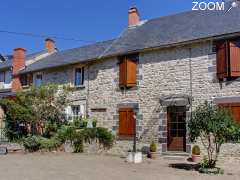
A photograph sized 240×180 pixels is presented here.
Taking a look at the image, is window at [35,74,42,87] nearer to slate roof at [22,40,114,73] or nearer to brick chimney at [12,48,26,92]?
slate roof at [22,40,114,73]

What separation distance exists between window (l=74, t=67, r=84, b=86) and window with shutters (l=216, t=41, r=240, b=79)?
8.59 meters

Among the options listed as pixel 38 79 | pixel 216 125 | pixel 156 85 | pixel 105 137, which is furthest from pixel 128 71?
pixel 38 79

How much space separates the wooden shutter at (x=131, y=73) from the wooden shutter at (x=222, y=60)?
177 inches

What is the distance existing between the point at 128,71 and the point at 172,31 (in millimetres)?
3111

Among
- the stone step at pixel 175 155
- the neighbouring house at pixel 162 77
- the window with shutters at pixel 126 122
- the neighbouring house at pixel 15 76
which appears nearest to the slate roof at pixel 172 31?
the neighbouring house at pixel 162 77

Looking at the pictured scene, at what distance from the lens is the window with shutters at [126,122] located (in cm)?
1845

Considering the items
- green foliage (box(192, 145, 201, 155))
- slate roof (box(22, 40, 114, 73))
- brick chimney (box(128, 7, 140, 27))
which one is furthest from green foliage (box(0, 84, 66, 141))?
green foliage (box(192, 145, 201, 155))

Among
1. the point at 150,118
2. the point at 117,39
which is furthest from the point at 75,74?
the point at 150,118

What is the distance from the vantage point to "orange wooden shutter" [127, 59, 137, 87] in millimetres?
18641

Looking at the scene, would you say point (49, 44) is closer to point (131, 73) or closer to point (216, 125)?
point (131, 73)

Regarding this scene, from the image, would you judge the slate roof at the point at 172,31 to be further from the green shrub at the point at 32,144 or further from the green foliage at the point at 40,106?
the green shrub at the point at 32,144

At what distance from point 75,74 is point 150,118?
627cm

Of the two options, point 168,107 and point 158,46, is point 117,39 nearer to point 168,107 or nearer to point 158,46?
point 158,46

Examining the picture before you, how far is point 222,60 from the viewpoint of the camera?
15.7 meters
